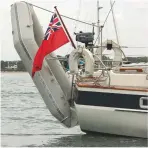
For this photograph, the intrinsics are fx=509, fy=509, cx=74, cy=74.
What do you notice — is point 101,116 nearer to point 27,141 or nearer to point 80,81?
point 80,81

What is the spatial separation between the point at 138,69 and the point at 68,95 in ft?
8.49

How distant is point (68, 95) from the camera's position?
1675cm

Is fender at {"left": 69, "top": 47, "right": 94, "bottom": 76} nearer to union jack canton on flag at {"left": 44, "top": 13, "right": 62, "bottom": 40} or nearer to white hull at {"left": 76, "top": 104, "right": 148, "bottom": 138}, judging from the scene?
union jack canton on flag at {"left": 44, "top": 13, "right": 62, "bottom": 40}

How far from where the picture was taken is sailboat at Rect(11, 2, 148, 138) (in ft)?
48.8

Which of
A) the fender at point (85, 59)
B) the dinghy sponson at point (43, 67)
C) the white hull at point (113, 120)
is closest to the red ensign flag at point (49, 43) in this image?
the fender at point (85, 59)

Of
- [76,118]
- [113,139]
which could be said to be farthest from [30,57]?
[113,139]

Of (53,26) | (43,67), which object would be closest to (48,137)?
(43,67)

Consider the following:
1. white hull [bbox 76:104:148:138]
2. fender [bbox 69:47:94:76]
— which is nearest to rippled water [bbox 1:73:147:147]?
white hull [bbox 76:104:148:138]

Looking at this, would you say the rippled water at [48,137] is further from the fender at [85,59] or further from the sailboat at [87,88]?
the fender at [85,59]

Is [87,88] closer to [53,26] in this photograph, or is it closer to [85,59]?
[85,59]

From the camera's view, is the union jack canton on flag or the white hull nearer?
the white hull

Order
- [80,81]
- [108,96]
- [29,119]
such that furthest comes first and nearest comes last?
[29,119]
[80,81]
[108,96]

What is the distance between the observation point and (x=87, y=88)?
15.4 m

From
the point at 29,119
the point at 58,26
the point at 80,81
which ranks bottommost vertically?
the point at 29,119
